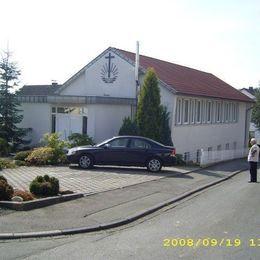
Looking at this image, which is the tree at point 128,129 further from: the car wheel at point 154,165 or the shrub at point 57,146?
the car wheel at point 154,165

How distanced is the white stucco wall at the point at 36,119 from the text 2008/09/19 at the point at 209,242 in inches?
738

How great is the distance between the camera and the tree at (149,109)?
24359 millimetres

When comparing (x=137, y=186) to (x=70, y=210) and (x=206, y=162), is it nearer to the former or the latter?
(x=70, y=210)

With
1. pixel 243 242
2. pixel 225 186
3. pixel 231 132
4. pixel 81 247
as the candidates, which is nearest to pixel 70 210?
pixel 81 247

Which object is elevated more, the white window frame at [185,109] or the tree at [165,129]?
the white window frame at [185,109]

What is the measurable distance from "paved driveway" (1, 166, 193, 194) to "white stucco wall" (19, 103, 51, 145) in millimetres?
7597

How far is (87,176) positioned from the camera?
16.4 metres

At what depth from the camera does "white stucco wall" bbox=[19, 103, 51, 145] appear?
26155 millimetres

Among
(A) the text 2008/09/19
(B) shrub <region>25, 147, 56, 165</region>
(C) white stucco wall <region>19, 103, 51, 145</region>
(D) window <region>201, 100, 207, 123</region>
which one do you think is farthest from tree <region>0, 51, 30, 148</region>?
(A) the text 2008/09/19

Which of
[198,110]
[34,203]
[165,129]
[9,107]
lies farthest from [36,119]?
[34,203]

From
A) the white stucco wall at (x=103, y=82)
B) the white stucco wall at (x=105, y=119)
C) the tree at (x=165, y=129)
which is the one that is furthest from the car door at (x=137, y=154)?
the white stucco wall at (x=103, y=82)

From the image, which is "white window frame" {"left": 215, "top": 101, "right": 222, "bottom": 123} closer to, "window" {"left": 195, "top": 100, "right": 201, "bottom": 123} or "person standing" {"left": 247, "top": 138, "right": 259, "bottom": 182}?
"window" {"left": 195, "top": 100, "right": 201, "bottom": 123}

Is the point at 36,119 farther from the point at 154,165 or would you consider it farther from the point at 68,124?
the point at 154,165

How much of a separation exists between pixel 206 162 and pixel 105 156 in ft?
23.6
